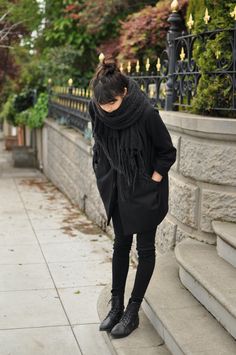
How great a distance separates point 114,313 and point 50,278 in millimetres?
1611

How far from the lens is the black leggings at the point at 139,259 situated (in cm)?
365

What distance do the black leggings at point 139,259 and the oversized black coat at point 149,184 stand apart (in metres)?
0.09

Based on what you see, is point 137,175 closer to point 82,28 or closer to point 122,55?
point 122,55

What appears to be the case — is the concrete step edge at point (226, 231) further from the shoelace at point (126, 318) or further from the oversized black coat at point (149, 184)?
the shoelace at point (126, 318)

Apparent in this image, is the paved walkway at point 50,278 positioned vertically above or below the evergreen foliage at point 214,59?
below

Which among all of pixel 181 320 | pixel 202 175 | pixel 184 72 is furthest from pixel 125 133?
pixel 184 72

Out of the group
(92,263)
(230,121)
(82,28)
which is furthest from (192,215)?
(82,28)

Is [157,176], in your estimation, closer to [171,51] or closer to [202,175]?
[202,175]

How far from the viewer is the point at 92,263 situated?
5.93 meters

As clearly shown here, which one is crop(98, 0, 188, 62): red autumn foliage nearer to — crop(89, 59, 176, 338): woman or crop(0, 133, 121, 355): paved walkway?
crop(0, 133, 121, 355): paved walkway

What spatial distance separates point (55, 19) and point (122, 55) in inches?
178

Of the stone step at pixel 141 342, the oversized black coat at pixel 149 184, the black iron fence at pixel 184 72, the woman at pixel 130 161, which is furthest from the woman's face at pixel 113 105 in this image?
the stone step at pixel 141 342

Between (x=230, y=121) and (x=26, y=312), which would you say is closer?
(x=230, y=121)

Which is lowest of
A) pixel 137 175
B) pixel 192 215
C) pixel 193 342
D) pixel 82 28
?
pixel 193 342
